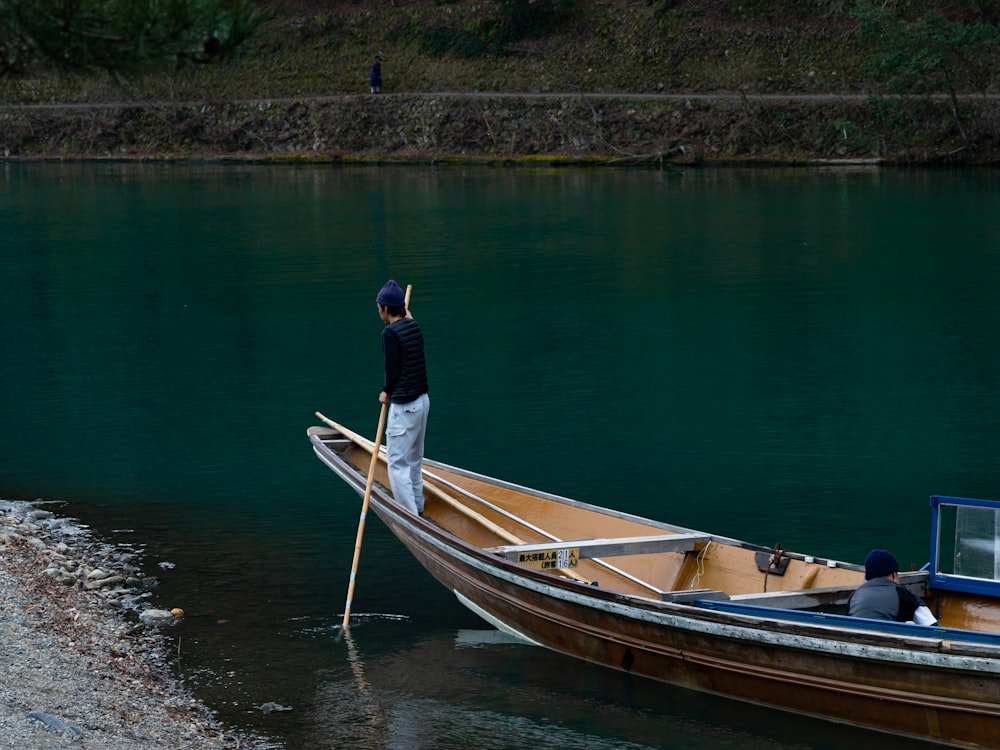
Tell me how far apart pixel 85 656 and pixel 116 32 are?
5304 millimetres

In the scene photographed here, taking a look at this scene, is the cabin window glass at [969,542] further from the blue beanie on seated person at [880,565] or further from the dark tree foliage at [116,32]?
the dark tree foliage at [116,32]

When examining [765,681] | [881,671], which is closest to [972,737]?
[881,671]

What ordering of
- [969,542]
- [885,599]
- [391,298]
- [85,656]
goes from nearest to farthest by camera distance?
[885,599] → [969,542] → [85,656] → [391,298]

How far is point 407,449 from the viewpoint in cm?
1182

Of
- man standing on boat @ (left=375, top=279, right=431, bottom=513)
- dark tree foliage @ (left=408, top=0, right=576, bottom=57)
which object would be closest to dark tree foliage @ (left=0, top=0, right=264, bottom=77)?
man standing on boat @ (left=375, top=279, right=431, bottom=513)

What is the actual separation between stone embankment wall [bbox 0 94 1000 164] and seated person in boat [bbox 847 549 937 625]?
4307 centimetres

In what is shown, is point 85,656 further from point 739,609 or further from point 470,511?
point 739,609

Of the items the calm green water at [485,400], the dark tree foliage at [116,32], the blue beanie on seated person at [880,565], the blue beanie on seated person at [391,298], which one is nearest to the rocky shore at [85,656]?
the calm green water at [485,400]

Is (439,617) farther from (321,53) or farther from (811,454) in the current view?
(321,53)

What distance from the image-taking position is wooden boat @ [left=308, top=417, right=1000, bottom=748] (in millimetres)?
8578

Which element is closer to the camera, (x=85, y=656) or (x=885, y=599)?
(x=885, y=599)

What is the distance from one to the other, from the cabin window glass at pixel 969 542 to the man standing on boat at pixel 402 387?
4595 mm

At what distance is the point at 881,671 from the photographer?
873 centimetres

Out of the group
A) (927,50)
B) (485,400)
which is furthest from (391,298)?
(927,50)
